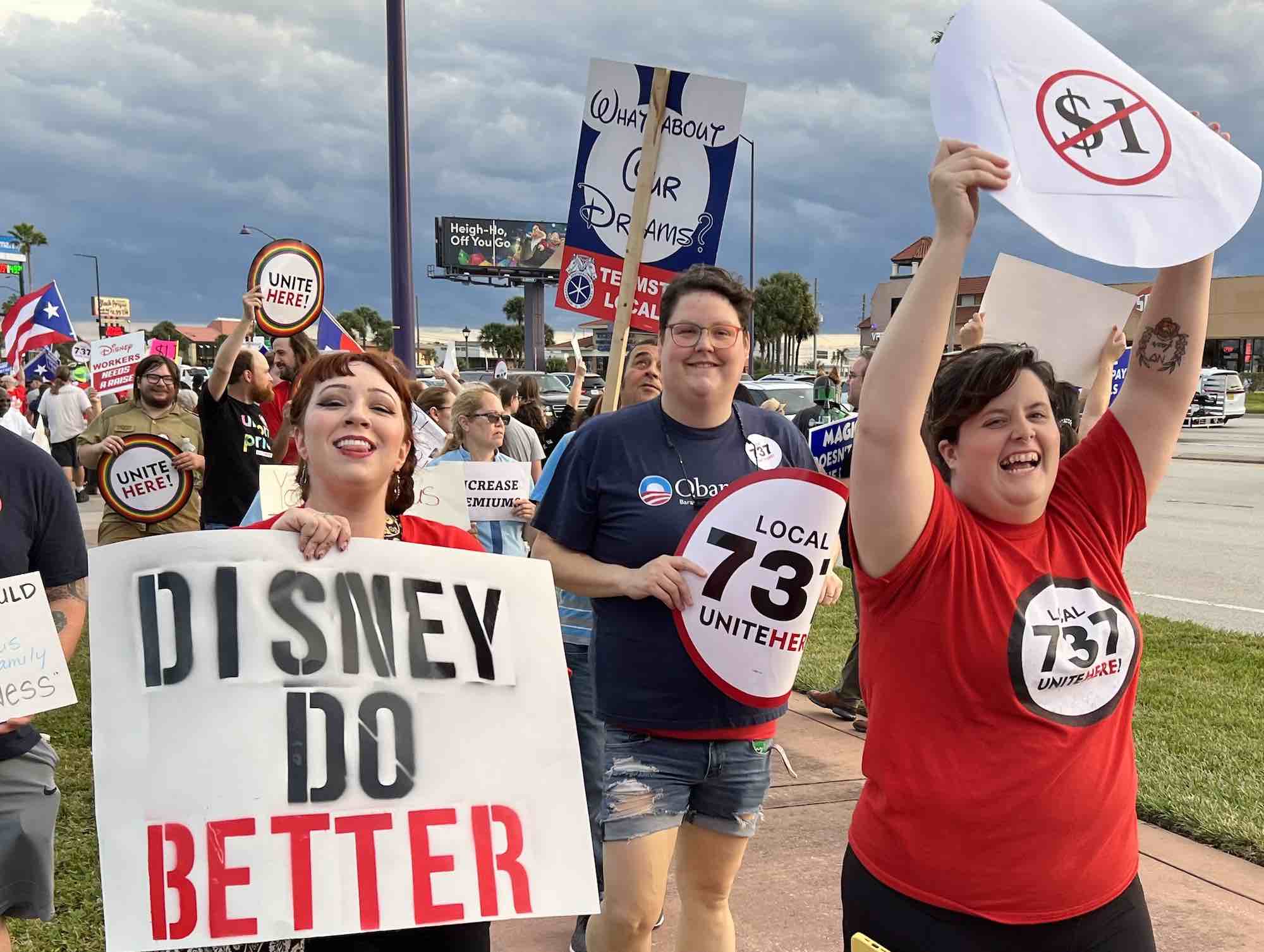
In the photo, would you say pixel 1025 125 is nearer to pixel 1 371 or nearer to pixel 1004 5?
pixel 1004 5

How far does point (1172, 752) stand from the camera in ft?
17.6

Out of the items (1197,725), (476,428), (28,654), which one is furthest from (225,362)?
(1197,725)

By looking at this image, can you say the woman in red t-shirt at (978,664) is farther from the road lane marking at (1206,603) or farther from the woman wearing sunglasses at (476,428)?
the road lane marking at (1206,603)

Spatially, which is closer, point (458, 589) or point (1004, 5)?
point (1004, 5)

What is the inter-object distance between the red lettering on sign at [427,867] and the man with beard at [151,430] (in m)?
4.93

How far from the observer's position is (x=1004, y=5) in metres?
2.03

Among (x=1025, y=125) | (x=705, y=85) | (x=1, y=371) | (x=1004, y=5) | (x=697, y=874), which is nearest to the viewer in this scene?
(x=1025, y=125)

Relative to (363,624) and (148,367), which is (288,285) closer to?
(148,367)

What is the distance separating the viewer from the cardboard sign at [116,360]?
11742mm

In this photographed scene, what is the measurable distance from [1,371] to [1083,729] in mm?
28493

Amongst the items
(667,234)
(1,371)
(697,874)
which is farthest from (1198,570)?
(1,371)

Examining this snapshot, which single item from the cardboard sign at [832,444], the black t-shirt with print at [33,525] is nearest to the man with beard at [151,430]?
the black t-shirt with print at [33,525]

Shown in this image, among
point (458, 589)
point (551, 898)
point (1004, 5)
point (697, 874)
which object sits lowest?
point (697, 874)

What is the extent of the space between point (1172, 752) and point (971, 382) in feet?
13.3
